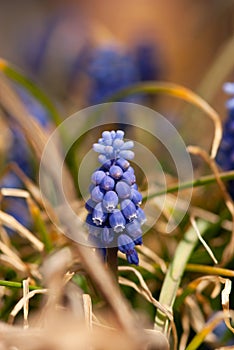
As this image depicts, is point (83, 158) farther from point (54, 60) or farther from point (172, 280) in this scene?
point (54, 60)

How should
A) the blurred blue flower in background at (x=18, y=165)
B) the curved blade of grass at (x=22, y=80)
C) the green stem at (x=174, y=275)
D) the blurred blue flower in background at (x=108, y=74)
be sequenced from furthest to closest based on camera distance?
the blurred blue flower in background at (x=108, y=74) → the blurred blue flower in background at (x=18, y=165) → the curved blade of grass at (x=22, y=80) → the green stem at (x=174, y=275)

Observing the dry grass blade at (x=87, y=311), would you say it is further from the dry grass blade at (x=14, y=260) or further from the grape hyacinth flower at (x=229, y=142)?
the grape hyacinth flower at (x=229, y=142)

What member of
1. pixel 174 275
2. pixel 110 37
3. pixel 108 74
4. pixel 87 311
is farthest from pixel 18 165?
pixel 110 37

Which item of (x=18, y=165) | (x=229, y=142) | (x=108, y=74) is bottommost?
(x=229, y=142)

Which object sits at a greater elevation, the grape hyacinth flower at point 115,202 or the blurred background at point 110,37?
the blurred background at point 110,37

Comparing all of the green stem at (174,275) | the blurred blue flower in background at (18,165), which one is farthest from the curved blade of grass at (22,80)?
the green stem at (174,275)

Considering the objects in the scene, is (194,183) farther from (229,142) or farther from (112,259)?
(112,259)
